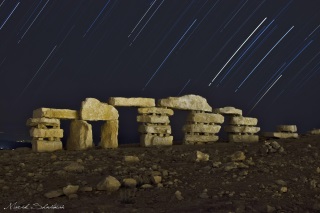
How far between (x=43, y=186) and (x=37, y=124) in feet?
21.2

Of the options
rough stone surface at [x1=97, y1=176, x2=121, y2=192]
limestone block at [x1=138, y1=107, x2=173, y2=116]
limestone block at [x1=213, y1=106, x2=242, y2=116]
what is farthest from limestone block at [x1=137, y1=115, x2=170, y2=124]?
rough stone surface at [x1=97, y1=176, x2=121, y2=192]

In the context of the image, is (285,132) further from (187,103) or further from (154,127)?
(154,127)

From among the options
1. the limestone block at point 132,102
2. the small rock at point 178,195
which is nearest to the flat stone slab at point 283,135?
the limestone block at point 132,102

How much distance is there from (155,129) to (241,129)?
4.73 m

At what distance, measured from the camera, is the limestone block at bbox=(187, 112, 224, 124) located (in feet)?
59.1

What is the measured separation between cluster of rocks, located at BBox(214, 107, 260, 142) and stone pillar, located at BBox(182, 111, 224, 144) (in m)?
0.88

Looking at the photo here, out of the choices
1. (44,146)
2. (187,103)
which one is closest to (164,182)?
(44,146)

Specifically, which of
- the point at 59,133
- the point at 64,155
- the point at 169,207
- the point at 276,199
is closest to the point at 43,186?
the point at 169,207

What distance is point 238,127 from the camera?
19.3m

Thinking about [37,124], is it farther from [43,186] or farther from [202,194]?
[202,194]

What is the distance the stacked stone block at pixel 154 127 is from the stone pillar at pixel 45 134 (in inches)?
139

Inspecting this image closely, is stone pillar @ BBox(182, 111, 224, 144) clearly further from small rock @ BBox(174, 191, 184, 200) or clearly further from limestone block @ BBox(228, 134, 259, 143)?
small rock @ BBox(174, 191, 184, 200)

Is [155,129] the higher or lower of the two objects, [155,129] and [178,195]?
the higher

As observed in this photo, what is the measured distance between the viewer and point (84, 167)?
Answer: 1112 centimetres
